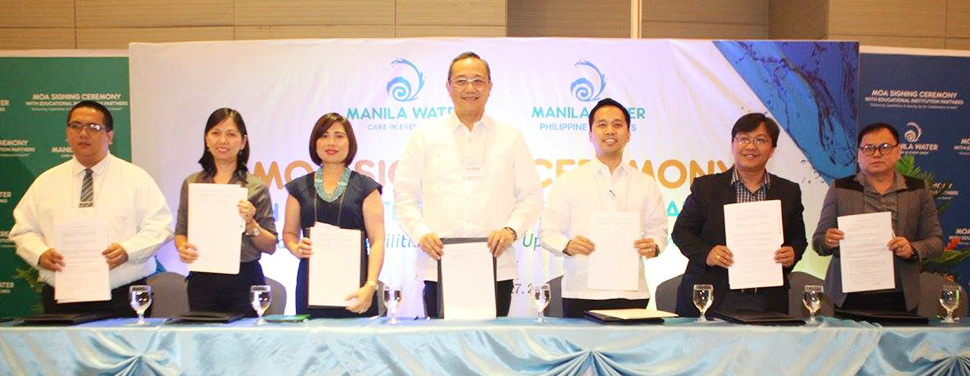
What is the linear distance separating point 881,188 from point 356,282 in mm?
2586

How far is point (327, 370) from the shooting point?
237 cm

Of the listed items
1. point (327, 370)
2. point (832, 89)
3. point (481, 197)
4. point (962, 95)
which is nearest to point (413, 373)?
point (327, 370)

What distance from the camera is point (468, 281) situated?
2752 millimetres

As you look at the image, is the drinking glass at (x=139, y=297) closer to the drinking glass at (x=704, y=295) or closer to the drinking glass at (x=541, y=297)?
the drinking glass at (x=541, y=297)

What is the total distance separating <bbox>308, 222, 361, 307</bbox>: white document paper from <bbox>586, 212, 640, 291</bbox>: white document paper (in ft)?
3.41

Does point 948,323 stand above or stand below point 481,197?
below

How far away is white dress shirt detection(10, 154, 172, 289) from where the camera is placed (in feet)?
10.5

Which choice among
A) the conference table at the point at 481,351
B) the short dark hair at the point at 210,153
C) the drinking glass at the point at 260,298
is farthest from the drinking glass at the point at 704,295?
the short dark hair at the point at 210,153

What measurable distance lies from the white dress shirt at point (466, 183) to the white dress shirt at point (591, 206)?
113 millimetres

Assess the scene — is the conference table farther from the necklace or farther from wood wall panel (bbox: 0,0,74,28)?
wood wall panel (bbox: 0,0,74,28)

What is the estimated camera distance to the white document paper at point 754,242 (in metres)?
2.89

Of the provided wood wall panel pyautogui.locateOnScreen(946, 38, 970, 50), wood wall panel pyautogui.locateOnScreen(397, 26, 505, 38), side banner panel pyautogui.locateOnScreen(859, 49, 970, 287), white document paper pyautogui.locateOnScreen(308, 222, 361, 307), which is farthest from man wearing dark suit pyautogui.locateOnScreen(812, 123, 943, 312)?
wood wall panel pyautogui.locateOnScreen(946, 38, 970, 50)

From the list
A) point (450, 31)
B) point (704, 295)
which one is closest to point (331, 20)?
point (450, 31)

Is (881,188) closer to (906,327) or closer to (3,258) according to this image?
Answer: (906,327)
